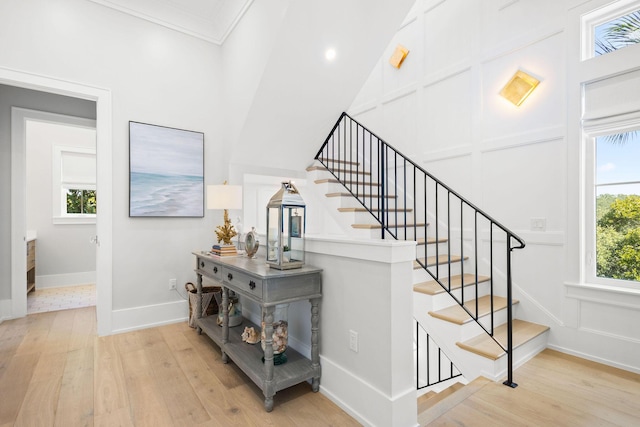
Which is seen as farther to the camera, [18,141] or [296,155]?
[296,155]

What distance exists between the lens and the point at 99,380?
229 centimetres

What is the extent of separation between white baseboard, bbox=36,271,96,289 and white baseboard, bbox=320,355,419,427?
5.44 metres

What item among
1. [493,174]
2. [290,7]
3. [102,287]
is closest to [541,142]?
[493,174]

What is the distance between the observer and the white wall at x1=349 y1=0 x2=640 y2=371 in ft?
8.75

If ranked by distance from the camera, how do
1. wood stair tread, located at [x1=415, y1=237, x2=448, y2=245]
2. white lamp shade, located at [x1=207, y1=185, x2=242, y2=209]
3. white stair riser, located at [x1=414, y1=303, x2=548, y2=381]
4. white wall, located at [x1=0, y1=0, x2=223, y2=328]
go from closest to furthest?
1. white stair riser, located at [x1=414, y1=303, x2=548, y2=381]
2. white wall, located at [x1=0, y1=0, x2=223, y2=328]
3. white lamp shade, located at [x1=207, y1=185, x2=242, y2=209]
4. wood stair tread, located at [x1=415, y1=237, x2=448, y2=245]

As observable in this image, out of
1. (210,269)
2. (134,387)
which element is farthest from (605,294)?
(134,387)

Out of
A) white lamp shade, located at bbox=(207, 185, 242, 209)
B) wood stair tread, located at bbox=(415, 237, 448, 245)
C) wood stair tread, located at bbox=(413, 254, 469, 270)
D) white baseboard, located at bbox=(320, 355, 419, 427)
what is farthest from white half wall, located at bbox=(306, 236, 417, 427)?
wood stair tread, located at bbox=(415, 237, 448, 245)

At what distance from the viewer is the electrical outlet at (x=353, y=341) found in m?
1.92

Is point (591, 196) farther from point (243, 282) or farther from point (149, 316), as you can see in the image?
point (149, 316)

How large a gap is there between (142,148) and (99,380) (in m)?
2.20

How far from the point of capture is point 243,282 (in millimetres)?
2254

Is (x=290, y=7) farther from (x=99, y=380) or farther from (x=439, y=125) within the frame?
(x=99, y=380)

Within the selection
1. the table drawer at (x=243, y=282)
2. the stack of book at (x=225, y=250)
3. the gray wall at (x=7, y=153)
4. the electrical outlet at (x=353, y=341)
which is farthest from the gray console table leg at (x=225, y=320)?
the gray wall at (x=7, y=153)

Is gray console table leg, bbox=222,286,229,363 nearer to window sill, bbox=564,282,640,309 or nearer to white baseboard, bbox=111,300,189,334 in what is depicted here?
white baseboard, bbox=111,300,189,334
